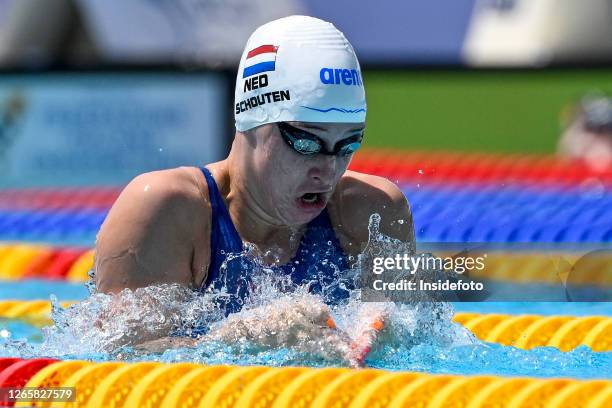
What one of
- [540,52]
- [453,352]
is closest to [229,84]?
[540,52]

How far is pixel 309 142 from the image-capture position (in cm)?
319

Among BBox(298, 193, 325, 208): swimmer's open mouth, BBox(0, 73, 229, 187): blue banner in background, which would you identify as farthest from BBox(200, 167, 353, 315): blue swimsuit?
BBox(0, 73, 229, 187): blue banner in background

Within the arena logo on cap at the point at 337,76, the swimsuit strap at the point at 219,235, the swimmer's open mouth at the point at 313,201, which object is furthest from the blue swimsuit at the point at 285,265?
the arena logo on cap at the point at 337,76

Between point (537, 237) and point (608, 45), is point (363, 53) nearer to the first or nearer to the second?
point (608, 45)

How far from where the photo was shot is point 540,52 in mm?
11398

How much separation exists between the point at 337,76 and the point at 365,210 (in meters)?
0.50

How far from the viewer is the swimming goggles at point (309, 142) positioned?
3.19 metres

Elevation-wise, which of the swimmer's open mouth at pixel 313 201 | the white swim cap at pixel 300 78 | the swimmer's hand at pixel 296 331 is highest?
the white swim cap at pixel 300 78

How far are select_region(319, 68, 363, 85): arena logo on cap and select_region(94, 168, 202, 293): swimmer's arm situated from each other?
1.67ft

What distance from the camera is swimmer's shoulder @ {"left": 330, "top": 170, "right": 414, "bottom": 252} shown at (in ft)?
11.7

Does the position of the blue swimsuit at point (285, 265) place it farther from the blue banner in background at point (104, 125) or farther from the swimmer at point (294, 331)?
the blue banner in background at point (104, 125)

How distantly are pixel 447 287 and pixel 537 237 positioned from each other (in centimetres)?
272

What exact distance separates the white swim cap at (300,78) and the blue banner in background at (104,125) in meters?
4.91
